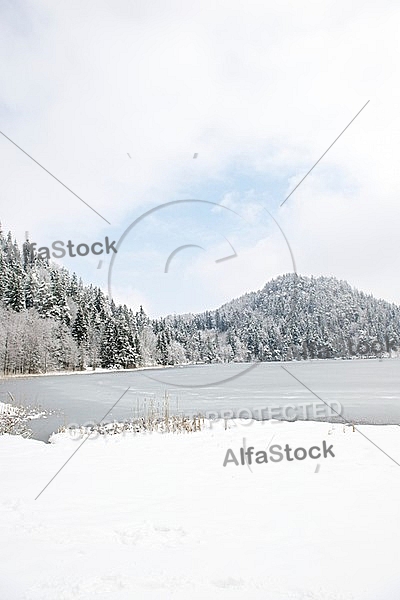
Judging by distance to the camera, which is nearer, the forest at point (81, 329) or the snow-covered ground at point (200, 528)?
the snow-covered ground at point (200, 528)

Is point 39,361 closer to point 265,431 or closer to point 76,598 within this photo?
point 265,431

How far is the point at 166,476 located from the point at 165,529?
9.56 ft

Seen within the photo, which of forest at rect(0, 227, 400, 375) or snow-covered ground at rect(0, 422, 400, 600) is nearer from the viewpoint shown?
snow-covered ground at rect(0, 422, 400, 600)

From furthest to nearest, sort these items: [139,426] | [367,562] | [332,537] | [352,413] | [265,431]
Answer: [352,413] → [139,426] → [265,431] → [332,537] → [367,562]

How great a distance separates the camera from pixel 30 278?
7950 cm

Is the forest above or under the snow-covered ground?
above

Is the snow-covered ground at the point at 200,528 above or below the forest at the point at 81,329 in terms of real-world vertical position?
below

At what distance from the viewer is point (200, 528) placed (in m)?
5.90

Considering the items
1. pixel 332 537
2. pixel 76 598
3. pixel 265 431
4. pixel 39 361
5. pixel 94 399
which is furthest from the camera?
pixel 39 361

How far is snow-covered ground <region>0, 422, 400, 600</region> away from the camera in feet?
14.1

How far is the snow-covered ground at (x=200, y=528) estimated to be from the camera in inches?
169

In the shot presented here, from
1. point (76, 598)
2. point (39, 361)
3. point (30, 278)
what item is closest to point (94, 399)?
point (76, 598)

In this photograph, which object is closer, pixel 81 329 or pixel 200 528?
pixel 200 528

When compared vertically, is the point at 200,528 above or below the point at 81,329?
below
